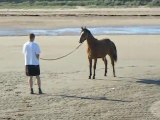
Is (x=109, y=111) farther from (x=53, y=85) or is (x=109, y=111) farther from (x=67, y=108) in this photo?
(x=53, y=85)

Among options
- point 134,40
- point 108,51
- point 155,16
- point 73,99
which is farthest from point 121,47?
point 155,16

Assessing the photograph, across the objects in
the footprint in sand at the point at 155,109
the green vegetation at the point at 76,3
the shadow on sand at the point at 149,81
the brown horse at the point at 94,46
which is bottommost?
the green vegetation at the point at 76,3

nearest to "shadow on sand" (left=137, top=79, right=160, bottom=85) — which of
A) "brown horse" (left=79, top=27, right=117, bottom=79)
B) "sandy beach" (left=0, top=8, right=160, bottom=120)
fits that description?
"sandy beach" (left=0, top=8, right=160, bottom=120)

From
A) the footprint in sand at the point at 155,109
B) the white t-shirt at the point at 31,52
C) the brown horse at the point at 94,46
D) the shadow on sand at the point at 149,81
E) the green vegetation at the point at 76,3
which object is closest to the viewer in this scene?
the footprint in sand at the point at 155,109

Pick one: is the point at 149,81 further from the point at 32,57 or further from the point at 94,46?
the point at 32,57

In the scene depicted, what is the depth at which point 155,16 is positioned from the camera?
49062 millimetres

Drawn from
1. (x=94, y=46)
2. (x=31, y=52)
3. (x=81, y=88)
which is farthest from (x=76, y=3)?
(x=31, y=52)

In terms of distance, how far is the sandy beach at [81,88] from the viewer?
38.0ft

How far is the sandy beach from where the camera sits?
11.6m

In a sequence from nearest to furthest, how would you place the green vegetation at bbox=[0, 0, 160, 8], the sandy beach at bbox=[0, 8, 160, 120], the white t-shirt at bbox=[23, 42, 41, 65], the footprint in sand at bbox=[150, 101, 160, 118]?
the footprint in sand at bbox=[150, 101, 160, 118]
the sandy beach at bbox=[0, 8, 160, 120]
the white t-shirt at bbox=[23, 42, 41, 65]
the green vegetation at bbox=[0, 0, 160, 8]

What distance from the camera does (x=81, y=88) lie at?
47.1 ft

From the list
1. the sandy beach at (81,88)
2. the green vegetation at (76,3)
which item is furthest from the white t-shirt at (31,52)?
the green vegetation at (76,3)

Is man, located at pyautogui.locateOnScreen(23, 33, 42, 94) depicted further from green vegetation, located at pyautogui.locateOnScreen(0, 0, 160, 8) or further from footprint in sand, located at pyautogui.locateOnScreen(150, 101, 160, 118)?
green vegetation, located at pyautogui.locateOnScreen(0, 0, 160, 8)

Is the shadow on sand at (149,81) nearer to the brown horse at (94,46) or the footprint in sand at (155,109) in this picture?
the brown horse at (94,46)
